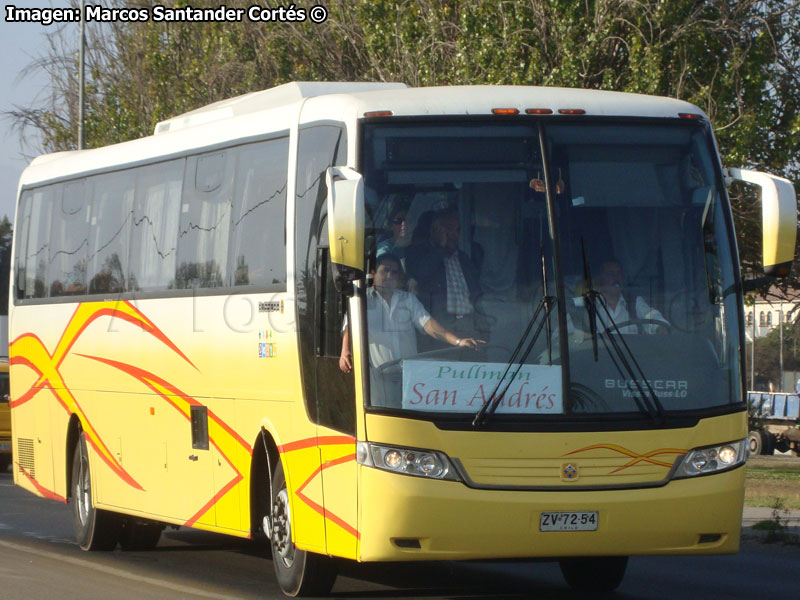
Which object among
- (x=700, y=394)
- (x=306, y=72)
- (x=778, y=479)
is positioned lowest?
(x=778, y=479)

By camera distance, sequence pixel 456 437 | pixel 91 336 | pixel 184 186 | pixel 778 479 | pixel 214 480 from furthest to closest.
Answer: pixel 778 479 → pixel 91 336 → pixel 184 186 → pixel 214 480 → pixel 456 437

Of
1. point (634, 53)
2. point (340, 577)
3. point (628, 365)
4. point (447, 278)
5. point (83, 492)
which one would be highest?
point (634, 53)

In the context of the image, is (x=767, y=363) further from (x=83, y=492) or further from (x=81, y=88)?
(x=83, y=492)

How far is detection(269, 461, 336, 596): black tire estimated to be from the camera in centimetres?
995

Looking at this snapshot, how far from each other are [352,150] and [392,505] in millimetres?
2147

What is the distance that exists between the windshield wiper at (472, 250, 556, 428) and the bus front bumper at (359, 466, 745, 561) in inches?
16.4

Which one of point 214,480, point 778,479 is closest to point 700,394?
point 214,480

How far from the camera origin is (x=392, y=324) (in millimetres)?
8961

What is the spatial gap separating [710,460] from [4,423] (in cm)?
2095

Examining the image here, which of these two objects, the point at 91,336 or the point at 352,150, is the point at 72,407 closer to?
the point at 91,336

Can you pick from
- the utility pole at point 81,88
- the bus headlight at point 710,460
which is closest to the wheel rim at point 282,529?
the bus headlight at point 710,460

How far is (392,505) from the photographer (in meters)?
8.66

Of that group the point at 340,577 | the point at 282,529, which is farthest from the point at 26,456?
the point at 282,529

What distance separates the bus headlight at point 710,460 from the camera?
8.91m
